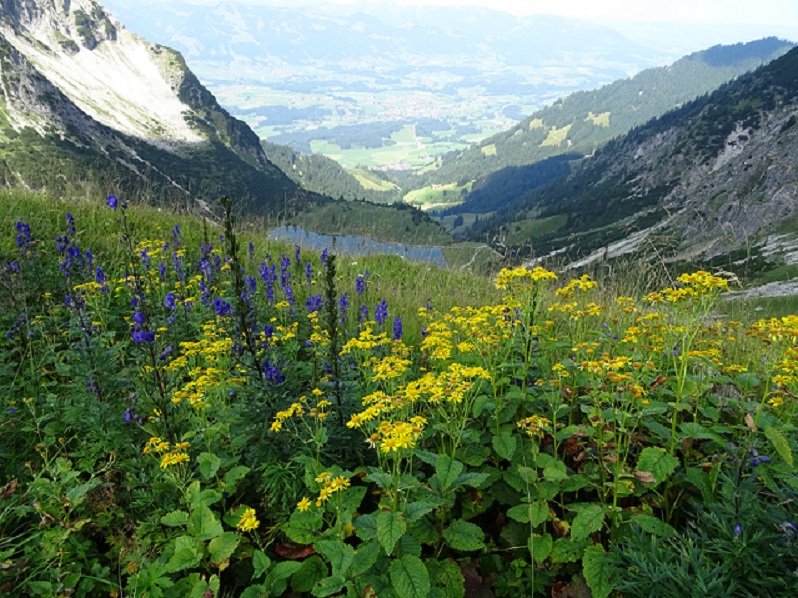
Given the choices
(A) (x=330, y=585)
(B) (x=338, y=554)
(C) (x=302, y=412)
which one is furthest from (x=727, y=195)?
A: (A) (x=330, y=585)

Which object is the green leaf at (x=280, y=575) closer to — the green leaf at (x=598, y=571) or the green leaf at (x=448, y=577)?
the green leaf at (x=448, y=577)

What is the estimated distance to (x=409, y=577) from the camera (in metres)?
2.83

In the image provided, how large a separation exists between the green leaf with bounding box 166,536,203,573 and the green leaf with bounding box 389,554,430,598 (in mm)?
1305

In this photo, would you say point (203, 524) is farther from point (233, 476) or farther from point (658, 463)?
point (658, 463)

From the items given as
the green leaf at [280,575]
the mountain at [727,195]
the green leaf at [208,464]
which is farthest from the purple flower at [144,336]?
the mountain at [727,195]

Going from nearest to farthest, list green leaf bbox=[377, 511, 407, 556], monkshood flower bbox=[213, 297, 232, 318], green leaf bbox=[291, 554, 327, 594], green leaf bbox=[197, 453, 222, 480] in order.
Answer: green leaf bbox=[377, 511, 407, 556] → green leaf bbox=[291, 554, 327, 594] → green leaf bbox=[197, 453, 222, 480] → monkshood flower bbox=[213, 297, 232, 318]

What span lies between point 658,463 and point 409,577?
180 centimetres

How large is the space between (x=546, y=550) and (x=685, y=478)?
1.11 m

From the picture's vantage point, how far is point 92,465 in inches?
162

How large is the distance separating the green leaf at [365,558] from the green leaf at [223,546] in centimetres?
88

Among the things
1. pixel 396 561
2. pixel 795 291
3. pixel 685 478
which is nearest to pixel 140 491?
pixel 396 561

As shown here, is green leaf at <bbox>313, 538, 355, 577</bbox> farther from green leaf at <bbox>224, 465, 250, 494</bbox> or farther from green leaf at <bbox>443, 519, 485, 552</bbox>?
green leaf at <bbox>224, 465, 250, 494</bbox>

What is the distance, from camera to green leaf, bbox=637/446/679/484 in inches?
125

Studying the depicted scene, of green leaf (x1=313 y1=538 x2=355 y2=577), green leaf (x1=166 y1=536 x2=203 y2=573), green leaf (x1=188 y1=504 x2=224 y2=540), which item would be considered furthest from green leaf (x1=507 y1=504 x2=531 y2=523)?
green leaf (x1=166 y1=536 x2=203 y2=573)
